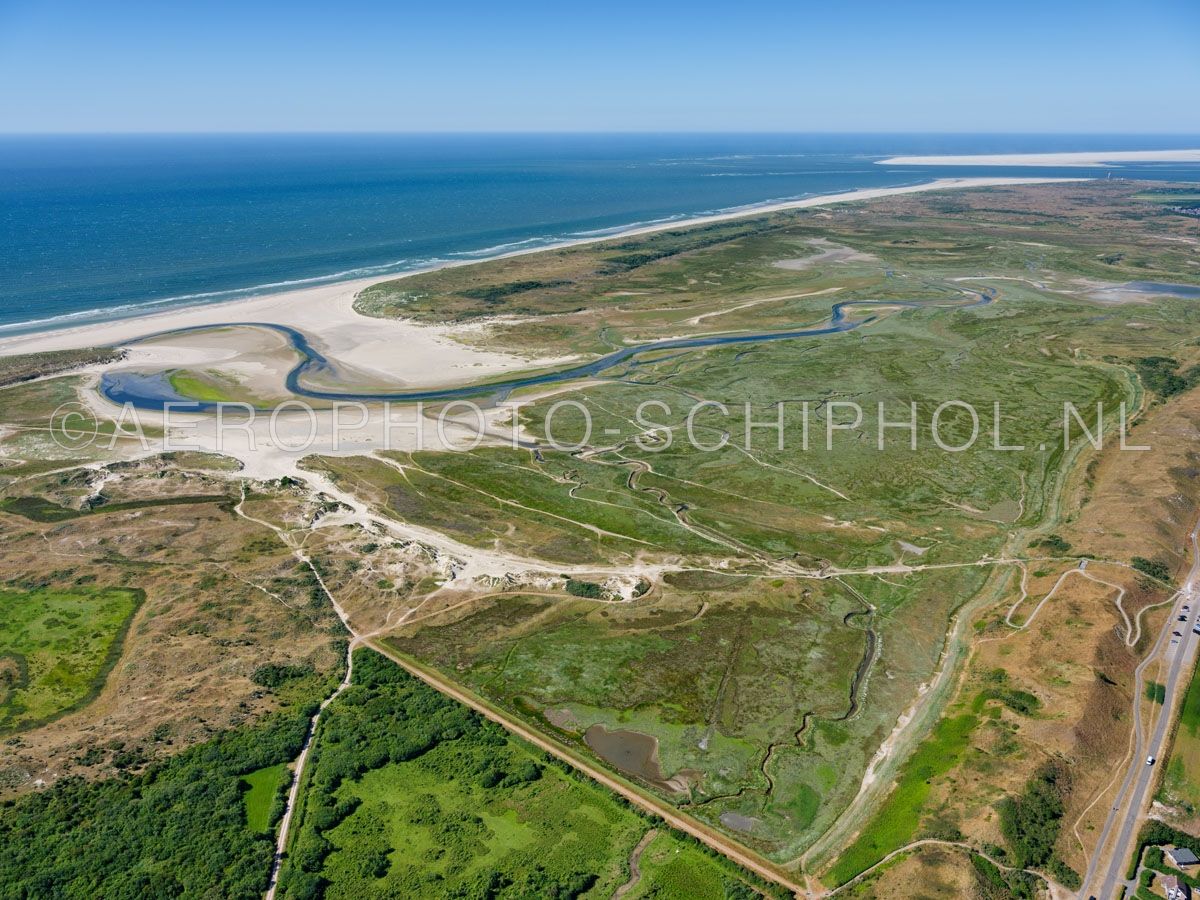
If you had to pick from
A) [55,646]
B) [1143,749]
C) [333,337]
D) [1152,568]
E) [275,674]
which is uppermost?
[333,337]

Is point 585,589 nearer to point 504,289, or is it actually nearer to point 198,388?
point 198,388

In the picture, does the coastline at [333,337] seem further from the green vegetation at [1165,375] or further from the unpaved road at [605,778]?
the green vegetation at [1165,375]

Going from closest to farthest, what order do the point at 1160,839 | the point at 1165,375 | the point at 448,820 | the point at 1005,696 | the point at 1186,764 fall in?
1. the point at 1160,839
2. the point at 448,820
3. the point at 1186,764
4. the point at 1005,696
5. the point at 1165,375

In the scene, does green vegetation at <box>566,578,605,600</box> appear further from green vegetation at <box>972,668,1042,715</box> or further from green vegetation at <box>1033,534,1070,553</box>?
green vegetation at <box>1033,534,1070,553</box>

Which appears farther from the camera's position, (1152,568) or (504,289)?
(504,289)

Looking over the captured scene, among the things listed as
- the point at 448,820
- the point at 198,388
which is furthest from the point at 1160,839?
the point at 198,388

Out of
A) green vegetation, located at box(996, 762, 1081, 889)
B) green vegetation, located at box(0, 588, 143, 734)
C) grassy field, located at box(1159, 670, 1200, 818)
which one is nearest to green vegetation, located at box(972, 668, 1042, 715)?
green vegetation, located at box(996, 762, 1081, 889)

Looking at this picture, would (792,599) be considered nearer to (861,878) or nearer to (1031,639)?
(1031,639)
